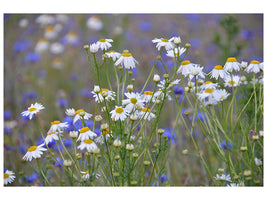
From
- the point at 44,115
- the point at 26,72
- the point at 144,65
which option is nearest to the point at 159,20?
the point at 144,65

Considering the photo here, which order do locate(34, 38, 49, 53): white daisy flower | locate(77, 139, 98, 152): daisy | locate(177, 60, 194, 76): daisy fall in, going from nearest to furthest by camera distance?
1. locate(77, 139, 98, 152): daisy
2. locate(177, 60, 194, 76): daisy
3. locate(34, 38, 49, 53): white daisy flower

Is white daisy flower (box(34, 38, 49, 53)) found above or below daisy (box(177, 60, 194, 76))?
above

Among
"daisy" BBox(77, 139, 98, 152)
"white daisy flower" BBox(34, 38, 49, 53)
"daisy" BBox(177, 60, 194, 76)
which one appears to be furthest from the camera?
"white daisy flower" BBox(34, 38, 49, 53)

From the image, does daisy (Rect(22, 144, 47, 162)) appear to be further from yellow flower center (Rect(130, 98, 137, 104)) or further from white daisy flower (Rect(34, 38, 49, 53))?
white daisy flower (Rect(34, 38, 49, 53))

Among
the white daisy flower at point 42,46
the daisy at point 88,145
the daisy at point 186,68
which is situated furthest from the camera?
the white daisy flower at point 42,46

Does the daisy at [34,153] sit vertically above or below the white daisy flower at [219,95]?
below

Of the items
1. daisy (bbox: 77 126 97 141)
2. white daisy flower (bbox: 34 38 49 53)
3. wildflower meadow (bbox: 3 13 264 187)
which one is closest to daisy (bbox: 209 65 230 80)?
wildflower meadow (bbox: 3 13 264 187)

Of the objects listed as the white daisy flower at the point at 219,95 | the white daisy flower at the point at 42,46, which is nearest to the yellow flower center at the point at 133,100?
the white daisy flower at the point at 219,95

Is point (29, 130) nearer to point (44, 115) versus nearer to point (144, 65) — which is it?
point (44, 115)

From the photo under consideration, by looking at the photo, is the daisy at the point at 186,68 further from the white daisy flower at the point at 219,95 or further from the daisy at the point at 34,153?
the daisy at the point at 34,153
